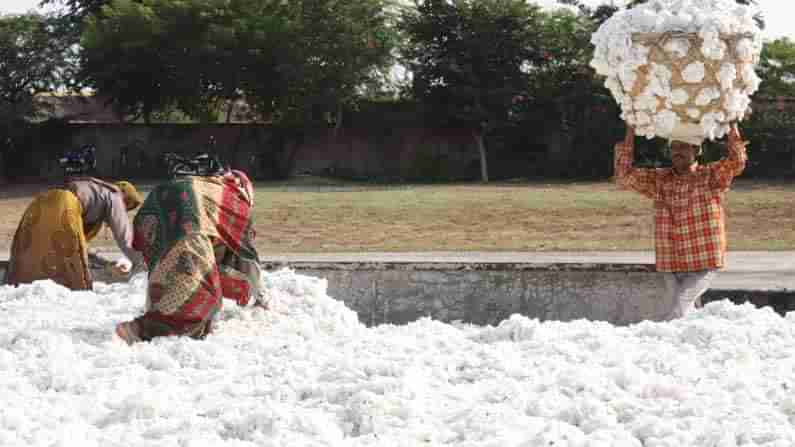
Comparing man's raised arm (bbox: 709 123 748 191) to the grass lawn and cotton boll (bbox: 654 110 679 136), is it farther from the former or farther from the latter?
the grass lawn

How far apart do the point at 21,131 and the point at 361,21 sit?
34.3 feet

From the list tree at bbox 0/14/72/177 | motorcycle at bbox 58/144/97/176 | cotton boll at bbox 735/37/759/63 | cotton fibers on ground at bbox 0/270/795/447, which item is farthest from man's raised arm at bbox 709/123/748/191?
tree at bbox 0/14/72/177

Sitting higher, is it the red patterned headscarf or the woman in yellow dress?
the red patterned headscarf

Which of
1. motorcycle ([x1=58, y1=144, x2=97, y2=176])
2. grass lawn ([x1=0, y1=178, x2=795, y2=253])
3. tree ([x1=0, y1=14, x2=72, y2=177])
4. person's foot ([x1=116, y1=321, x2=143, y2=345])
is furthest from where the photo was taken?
tree ([x1=0, y1=14, x2=72, y2=177])

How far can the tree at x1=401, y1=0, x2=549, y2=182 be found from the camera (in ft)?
117

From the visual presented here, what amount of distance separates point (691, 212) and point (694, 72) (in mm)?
854

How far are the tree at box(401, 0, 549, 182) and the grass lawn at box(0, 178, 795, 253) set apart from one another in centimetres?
514

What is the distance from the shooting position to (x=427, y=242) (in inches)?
742

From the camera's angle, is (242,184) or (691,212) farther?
(691,212)

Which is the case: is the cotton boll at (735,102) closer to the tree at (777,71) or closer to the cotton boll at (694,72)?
the cotton boll at (694,72)

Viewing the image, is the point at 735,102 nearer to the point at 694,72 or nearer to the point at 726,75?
the point at 726,75

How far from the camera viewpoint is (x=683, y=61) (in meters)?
7.34

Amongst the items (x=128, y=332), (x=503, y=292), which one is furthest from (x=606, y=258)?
(x=128, y=332)

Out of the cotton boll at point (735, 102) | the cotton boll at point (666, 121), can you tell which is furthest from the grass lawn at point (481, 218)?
the cotton boll at point (666, 121)
